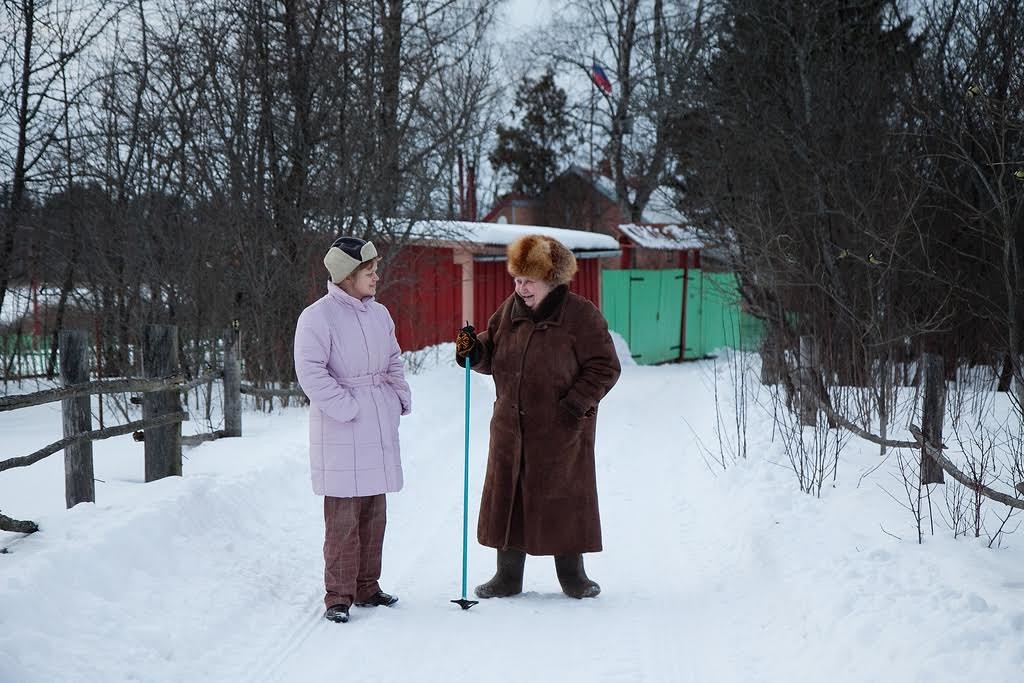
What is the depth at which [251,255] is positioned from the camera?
1136 centimetres

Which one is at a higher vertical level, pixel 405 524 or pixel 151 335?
pixel 151 335

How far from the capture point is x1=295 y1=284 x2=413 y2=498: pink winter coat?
4.45m

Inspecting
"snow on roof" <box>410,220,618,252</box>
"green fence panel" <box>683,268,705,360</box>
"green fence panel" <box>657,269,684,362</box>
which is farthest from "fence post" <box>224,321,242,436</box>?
"green fence panel" <box>683,268,705,360</box>

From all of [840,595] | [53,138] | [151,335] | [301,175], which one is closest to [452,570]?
[840,595]

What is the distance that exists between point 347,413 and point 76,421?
2340 millimetres

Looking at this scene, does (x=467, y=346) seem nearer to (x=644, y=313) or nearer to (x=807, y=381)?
(x=807, y=381)

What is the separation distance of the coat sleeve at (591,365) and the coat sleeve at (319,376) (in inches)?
44.1

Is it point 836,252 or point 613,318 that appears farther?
point 613,318

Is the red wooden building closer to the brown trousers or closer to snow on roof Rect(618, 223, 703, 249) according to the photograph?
snow on roof Rect(618, 223, 703, 249)

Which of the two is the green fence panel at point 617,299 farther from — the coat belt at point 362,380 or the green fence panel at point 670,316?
the coat belt at point 362,380

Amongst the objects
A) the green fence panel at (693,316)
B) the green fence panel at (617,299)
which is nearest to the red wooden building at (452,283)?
the green fence panel at (617,299)

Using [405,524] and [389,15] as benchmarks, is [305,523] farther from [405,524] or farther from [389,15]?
[389,15]

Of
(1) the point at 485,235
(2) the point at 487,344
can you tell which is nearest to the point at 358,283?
(2) the point at 487,344

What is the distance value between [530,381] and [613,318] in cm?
1458
